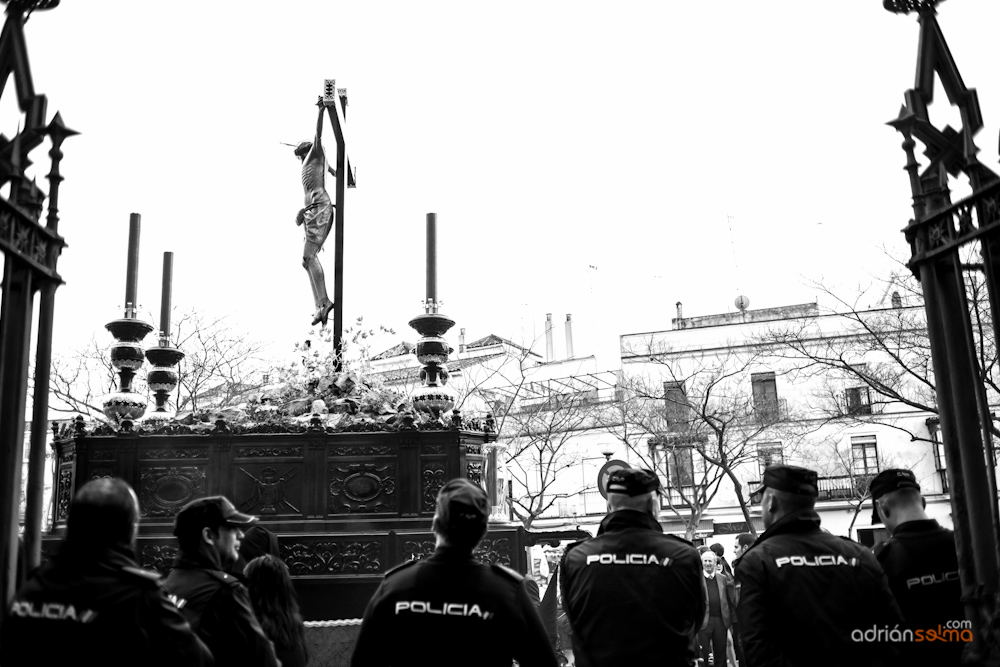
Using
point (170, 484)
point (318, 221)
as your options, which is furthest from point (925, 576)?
point (318, 221)

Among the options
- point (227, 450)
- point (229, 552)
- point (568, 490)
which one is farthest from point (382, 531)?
point (568, 490)

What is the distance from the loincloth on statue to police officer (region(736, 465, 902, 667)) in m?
8.00

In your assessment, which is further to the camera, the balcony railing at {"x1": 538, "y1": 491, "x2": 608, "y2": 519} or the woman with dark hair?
the balcony railing at {"x1": 538, "y1": 491, "x2": 608, "y2": 519}

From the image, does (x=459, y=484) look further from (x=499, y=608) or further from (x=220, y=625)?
(x=220, y=625)

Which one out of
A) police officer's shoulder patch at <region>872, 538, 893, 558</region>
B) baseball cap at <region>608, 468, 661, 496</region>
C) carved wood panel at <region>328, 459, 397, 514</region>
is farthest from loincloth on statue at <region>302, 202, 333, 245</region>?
police officer's shoulder patch at <region>872, 538, 893, 558</region>

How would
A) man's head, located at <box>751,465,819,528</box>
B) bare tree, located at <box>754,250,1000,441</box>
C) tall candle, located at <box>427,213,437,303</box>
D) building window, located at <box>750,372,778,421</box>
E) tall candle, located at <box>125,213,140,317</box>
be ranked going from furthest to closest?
building window, located at <box>750,372,778,421</box> < bare tree, located at <box>754,250,1000,441</box> < tall candle, located at <box>125,213,140,317</box> < tall candle, located at <box>427,213,437,303</box> < man's head, located at <box>751,465,819,528</box>

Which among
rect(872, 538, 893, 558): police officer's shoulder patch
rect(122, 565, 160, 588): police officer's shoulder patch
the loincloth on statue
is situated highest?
the loincloth on statue

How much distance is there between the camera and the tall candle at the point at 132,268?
1009cm

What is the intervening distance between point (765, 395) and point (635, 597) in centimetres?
2870

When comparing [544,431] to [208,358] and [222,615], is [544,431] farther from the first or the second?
[222,615]

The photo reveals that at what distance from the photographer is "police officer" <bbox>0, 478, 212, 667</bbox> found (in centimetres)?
312

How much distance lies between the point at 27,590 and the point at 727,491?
111 ft

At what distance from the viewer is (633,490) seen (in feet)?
14.8

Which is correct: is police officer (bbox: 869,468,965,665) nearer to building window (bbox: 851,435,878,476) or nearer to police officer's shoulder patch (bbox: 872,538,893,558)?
police officer's shoulder patch (bbox: 872,538,893,558)
